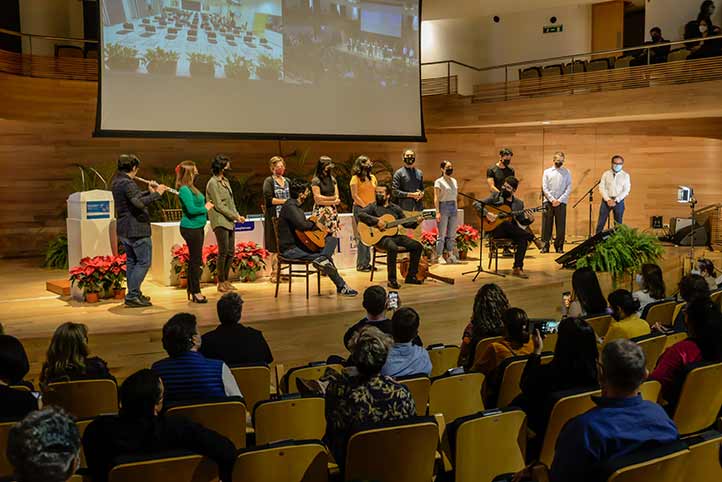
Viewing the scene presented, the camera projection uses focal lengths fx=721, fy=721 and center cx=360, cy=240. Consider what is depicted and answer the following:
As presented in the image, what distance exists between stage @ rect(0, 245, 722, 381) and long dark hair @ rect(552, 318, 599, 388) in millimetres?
3133

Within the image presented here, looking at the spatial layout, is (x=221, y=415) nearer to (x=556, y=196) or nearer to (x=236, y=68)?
(x=236, y=68)

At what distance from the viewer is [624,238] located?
27.3 ft

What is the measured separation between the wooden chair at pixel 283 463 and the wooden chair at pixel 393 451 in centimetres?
13

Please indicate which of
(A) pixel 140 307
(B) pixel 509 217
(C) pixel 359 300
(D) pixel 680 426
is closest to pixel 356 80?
(B) pixel 509 217

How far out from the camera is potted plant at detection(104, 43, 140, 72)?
25.8 ft

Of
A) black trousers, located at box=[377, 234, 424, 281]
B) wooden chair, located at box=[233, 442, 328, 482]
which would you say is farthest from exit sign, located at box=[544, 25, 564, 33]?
wooden chair, located at box=[233, 442, 328, 482]

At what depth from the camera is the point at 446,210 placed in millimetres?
9281

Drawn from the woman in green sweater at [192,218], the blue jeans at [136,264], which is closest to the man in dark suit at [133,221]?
the blue jeans at [136,264]

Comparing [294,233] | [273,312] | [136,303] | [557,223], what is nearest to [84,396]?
[273,312]

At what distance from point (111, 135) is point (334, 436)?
19.3ft

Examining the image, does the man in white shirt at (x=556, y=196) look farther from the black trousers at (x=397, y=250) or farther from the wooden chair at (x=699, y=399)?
the wooden chair at (x=699, y=399)

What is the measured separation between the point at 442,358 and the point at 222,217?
11.7 ft

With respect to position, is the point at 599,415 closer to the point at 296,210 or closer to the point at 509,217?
the point at 296,210

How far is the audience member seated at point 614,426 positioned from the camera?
7.52 ft
